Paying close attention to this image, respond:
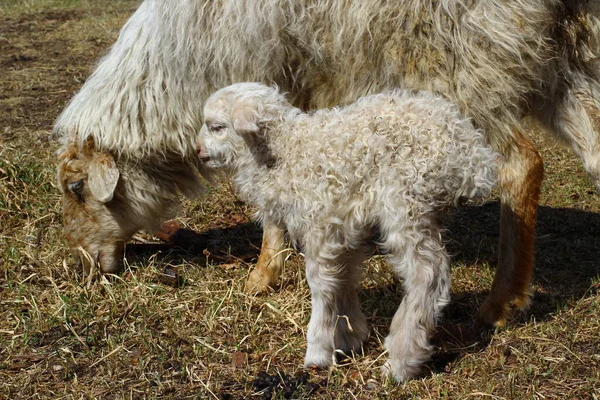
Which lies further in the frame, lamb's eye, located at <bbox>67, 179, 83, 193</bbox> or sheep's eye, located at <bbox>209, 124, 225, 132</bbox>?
lamb's eye, located at <bbox>67, 179, 83, 193</bbox>

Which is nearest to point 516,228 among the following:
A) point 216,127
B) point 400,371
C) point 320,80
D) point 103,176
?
point 400,371

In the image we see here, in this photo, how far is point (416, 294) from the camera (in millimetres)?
3611

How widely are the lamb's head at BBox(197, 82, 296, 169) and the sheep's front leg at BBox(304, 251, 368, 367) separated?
0.61 meters

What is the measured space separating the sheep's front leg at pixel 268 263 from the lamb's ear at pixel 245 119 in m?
1.08

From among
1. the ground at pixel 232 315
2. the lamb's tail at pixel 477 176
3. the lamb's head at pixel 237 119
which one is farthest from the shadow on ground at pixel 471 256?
the lamb's head at pixel 237 119

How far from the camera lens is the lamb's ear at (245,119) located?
12.3ft

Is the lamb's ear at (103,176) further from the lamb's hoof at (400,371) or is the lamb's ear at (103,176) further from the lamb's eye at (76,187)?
the lamb's hoof at (400,371)

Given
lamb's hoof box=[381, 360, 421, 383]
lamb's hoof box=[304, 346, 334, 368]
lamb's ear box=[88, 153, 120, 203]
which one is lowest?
lamb's hoof box=[304, 346, 334, 368]

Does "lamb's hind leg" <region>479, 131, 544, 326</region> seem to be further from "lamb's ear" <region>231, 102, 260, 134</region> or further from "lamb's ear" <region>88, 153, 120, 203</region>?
"lamb's ear" <region>88, 153, 120, 203</region>

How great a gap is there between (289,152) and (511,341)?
141 cm

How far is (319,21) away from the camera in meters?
4.32

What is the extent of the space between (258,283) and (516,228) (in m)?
1.47

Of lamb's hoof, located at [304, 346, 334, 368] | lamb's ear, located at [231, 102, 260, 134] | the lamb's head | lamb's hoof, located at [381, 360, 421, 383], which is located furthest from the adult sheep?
lamb's hoof, located at [304, 346, 334, 368]

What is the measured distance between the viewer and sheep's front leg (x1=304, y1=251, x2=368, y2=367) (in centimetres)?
374
